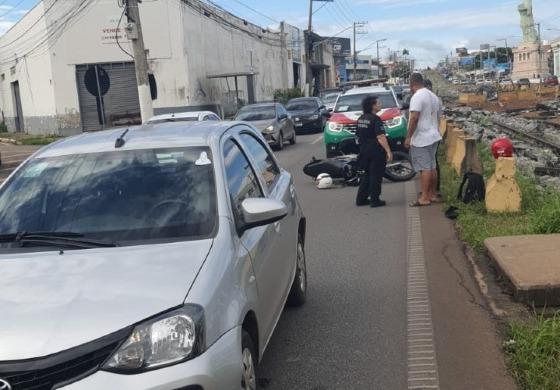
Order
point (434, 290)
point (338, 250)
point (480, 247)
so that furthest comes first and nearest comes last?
point (338, 250), point (480, 247), point (434, 290)

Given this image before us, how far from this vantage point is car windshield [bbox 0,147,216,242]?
12.7 feet

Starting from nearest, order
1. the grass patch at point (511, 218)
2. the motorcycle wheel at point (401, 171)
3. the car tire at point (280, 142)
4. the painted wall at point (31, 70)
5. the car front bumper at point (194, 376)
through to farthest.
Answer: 1. the car front bumper at point (194, 376)
2. the grass patch at point (511, 218)
3. the motorcycle wheel at point (401, 171)
4. the car tire at point (280, 142)
5. the painted wall at point (31, 70)

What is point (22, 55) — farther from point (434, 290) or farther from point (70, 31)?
point (434, 290)

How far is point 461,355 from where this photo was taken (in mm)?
4680

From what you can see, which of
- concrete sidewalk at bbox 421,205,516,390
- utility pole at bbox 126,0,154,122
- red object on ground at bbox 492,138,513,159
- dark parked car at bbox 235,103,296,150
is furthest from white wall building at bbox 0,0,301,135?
concrete sidewalk at bbox 421,205,516,390

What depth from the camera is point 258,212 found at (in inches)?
155

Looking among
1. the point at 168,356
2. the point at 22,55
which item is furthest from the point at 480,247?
the point at 22,55

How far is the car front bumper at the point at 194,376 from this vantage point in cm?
275

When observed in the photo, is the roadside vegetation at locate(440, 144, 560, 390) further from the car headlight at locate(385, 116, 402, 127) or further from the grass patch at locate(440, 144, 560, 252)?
the car headlight at locate(385, 116, 402, 127)

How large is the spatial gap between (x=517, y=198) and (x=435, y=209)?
155 cm

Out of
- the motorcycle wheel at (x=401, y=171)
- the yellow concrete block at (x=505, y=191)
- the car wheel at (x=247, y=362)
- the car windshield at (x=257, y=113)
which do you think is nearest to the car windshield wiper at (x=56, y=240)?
the car wheel at (x=247, y=362)

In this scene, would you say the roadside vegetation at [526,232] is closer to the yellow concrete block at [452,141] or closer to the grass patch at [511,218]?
the grass patch at [511,218]

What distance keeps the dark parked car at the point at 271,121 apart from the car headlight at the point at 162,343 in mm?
19172

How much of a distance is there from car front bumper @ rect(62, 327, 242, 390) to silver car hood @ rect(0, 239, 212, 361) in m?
0.19
